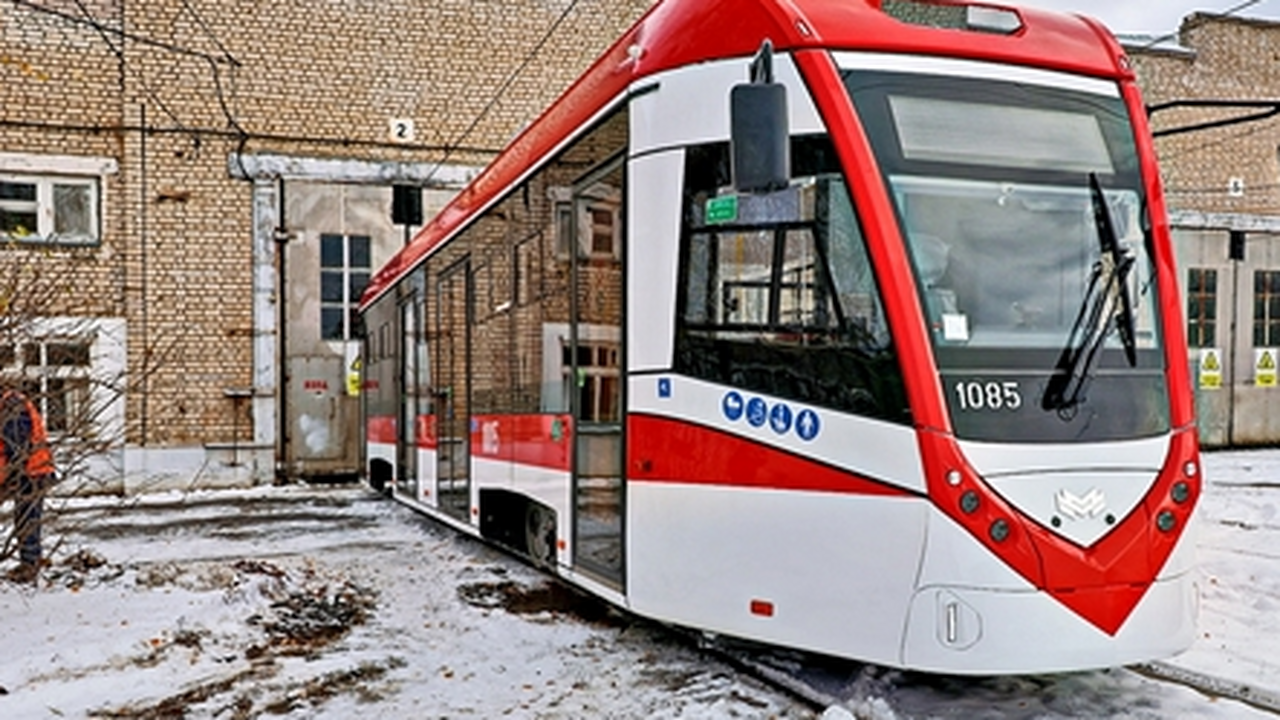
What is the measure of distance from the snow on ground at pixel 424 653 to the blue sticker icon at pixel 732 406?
1.23 m

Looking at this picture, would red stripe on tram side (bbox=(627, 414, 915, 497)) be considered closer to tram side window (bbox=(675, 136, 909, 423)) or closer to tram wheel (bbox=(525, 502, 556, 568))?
tram side window (bbox=(675, 136, 909, 423))

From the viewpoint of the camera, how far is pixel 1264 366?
20.5 m

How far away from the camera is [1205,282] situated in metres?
20.4

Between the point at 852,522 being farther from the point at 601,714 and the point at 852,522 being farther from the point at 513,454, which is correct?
the point at 513,454

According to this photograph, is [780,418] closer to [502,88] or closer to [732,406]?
[732,406]

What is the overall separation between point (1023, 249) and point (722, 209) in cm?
128

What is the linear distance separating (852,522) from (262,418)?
1264 cm

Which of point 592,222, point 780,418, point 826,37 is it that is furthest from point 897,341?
point 592,222

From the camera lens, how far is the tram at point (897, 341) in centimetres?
409

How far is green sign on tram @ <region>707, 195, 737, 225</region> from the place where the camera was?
15.7ft

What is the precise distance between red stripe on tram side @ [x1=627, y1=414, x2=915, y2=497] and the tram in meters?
0.01

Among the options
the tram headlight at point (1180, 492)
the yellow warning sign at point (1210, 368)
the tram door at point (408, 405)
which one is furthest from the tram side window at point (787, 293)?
the yellow warning sign at point (1210, 368)

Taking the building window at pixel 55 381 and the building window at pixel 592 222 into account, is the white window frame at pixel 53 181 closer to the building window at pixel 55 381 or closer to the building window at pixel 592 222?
the building window at pixel 55 381

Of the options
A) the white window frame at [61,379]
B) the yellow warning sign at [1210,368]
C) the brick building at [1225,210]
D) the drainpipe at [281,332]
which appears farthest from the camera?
the brick building at [1225,210]
